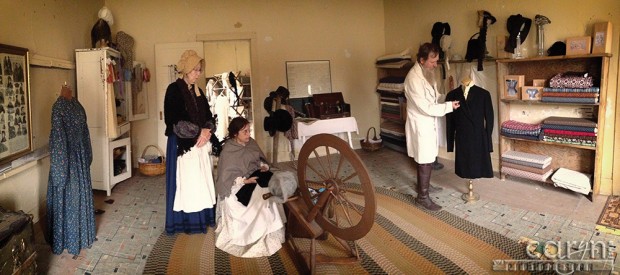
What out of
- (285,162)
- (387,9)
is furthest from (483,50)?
(285,162)

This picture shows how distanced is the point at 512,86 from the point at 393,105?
77.1 inches

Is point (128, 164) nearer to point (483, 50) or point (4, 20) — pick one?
point (4, 20)

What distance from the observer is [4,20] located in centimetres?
300

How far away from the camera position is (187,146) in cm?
286

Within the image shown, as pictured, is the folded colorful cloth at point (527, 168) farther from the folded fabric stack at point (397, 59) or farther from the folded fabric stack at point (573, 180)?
the folded fabric stack at point (397, 59)

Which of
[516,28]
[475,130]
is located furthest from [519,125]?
[516,28]

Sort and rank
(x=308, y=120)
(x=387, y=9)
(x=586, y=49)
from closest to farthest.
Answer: (x=586, y=49)
(x=308, y=120)
(x=387, y=9)

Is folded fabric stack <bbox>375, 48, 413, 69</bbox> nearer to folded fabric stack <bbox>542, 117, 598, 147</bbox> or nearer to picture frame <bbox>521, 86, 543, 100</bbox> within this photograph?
picture frame <bbox>521, 86, 543, 100</bbox>

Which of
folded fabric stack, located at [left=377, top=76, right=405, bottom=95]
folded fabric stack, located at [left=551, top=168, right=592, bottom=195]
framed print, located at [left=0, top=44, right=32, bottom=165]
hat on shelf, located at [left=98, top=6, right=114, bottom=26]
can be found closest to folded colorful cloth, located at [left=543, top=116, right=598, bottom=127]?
folded fabric stack, located at [left=551, top=168, right=592, bottom=195]

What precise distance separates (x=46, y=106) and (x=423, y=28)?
4777 mm

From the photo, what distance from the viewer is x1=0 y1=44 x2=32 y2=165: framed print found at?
9.18ft

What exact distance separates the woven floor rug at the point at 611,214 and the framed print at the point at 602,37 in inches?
53.7
